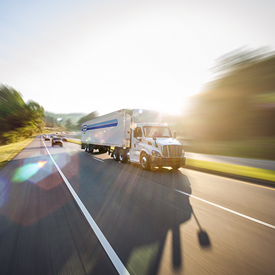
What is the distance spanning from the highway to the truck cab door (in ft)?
16.4

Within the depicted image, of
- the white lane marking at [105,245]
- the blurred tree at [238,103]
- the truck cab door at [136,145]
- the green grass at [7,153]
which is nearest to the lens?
the white lane marking at [105,245]

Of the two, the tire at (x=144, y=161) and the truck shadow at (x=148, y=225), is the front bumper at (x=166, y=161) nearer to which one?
the tire at (x=144, y=161)

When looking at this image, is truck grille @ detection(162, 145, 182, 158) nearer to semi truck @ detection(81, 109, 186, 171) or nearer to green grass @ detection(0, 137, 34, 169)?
semi truck @ detection(81, 109, 186, 171)

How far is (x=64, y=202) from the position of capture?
568cm

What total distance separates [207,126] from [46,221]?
3685 cm

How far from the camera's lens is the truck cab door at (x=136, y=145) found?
12.2 metres

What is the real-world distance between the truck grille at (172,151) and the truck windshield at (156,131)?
5.17 feet

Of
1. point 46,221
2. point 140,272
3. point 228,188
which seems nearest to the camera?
point 140,272

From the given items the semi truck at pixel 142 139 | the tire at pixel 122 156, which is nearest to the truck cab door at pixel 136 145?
the semi truck at pixel 142 139

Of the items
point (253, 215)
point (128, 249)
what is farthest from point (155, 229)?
point (253, 215)

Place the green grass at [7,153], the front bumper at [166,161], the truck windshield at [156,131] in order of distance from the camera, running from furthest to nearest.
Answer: the green grass at [7,153] → the truck windshield at [156,131] → the front bumper at [166,161]

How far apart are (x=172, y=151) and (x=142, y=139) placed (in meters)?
2.26

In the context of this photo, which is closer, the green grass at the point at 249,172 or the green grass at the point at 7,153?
the green grass at the point at 249,172

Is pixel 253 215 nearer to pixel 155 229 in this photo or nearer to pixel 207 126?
pixel 155 229
